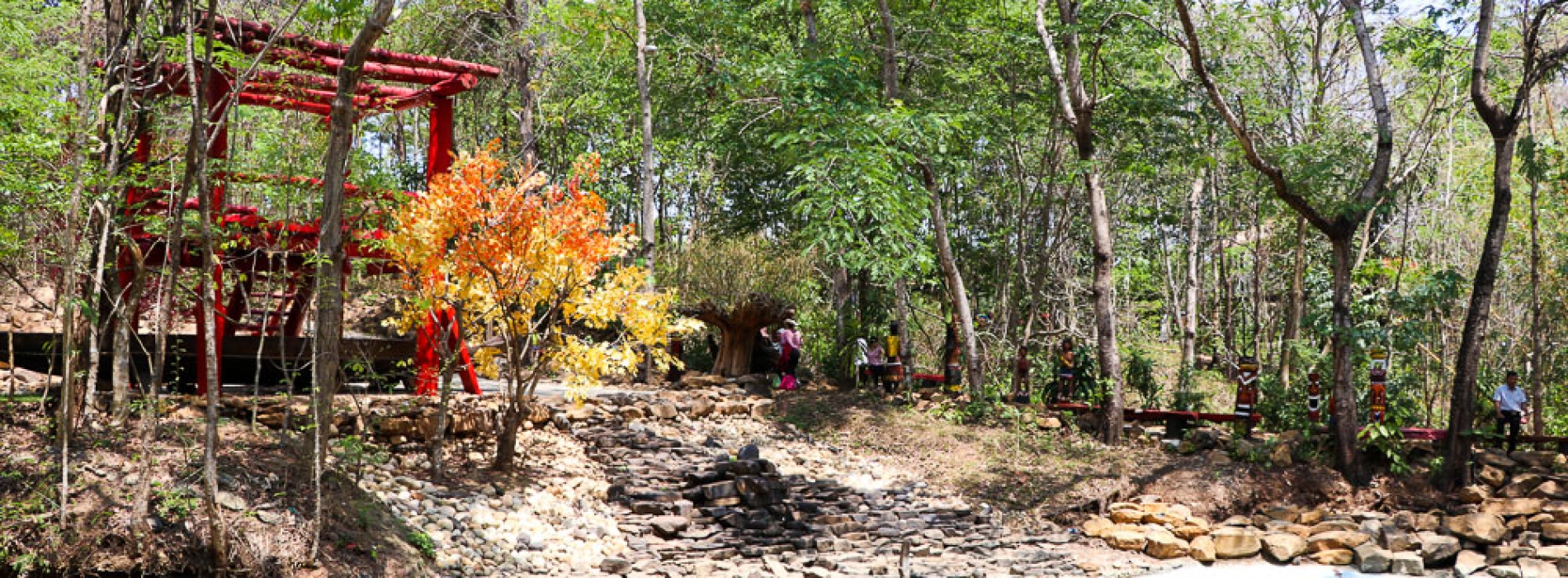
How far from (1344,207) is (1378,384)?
205cm

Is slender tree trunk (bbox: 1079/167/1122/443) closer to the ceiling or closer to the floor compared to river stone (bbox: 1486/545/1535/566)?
closer to the ceiling

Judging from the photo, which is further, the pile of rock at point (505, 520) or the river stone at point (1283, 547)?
the river stone at point (1283, 547)

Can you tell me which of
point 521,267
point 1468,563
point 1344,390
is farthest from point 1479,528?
point 521,267

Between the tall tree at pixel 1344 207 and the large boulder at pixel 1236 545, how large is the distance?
2400 millimetres

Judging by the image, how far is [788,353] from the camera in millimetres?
15492

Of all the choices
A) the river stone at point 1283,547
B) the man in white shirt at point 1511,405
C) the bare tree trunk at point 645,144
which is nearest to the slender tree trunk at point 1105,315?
the river stone at point 1283,547

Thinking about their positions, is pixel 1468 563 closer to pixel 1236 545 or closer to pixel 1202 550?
pixel 1236 545

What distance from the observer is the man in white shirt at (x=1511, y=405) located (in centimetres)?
1184

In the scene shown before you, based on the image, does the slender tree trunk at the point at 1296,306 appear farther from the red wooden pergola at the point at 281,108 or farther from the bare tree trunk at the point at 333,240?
the bare tree trunk at the point at 333,240

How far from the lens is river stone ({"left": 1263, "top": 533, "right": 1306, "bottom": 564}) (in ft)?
32.3

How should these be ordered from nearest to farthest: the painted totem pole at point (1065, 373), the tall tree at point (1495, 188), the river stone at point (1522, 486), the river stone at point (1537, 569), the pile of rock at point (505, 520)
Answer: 1. the pile of rock at point (505, 520)
2. the river stone at point (1537, 569)
3. the tall tree at point (1495, 188)
4. the river stone at point (1522, 486)
5. the painted totem pole at point (1065, 373)

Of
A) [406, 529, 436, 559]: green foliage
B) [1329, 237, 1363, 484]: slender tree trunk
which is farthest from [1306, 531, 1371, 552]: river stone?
[406, 529, 436, 559]: green foliage

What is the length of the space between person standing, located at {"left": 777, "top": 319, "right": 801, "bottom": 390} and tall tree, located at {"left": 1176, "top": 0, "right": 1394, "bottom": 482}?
259 inches

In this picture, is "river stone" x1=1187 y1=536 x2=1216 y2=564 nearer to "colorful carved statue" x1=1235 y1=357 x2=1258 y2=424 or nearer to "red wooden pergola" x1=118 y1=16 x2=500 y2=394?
"colorful carved statue" x1=1235 y1=357 x2=1258 y2=424
